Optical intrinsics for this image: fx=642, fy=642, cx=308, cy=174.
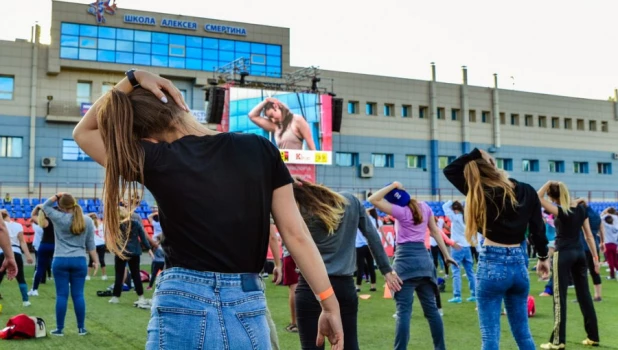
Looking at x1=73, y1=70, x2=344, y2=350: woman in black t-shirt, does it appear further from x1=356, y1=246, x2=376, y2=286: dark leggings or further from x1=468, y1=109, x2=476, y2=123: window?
x1=468, y1=109, x2=476, y2=123: window

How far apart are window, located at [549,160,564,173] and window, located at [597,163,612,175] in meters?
4.40

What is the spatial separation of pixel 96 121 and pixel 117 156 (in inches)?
10.0

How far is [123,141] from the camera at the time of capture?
2.41 m

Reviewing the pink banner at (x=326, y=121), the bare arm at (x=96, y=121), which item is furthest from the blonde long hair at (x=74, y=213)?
the pink banner at (x=326, y=121)

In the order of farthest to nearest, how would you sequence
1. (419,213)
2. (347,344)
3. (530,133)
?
(530,133) → (419,213) → (347,344)

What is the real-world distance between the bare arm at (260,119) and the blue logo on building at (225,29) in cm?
989

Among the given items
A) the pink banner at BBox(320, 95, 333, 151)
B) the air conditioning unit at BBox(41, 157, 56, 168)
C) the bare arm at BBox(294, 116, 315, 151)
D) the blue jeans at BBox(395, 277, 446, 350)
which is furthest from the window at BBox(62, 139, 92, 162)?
the blue jeans at BBox(395, 277, 446, 350)

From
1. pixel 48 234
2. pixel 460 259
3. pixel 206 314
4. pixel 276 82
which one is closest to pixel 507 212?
pixel 206 314

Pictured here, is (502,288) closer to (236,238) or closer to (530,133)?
(236,238)

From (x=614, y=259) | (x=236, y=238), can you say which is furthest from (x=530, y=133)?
(x=236, y=238)

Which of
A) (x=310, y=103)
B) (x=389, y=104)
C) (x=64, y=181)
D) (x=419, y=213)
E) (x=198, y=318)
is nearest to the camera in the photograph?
(x=198, y=318)

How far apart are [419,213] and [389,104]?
3835cm

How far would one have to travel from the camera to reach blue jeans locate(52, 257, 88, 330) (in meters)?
8.90

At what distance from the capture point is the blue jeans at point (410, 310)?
21.4ft
